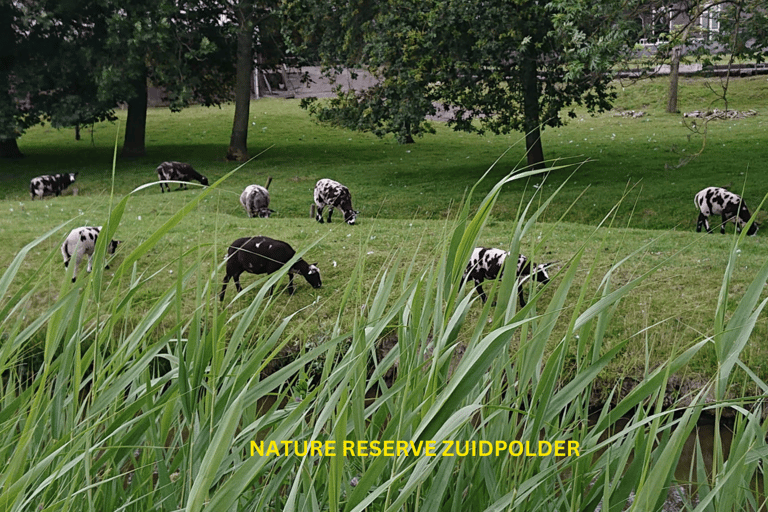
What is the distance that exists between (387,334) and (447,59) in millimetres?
15367

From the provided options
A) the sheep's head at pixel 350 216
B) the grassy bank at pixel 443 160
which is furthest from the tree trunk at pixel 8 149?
the sheep's head at pixel 350 216

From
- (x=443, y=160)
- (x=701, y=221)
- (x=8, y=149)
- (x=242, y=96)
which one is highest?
(x=242, y=96)

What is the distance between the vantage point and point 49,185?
1828 cm

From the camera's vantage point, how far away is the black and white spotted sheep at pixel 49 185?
1803 centimetres

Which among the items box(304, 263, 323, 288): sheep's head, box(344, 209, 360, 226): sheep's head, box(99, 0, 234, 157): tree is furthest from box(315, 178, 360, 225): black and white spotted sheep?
box(99, 0, 234, 157): tree

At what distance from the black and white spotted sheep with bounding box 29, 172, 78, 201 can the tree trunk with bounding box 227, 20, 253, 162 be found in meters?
5.92

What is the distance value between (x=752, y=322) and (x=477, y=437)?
738mm

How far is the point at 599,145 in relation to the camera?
23.1 meters

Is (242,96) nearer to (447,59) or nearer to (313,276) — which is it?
(447,59)

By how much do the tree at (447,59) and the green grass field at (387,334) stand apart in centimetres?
187

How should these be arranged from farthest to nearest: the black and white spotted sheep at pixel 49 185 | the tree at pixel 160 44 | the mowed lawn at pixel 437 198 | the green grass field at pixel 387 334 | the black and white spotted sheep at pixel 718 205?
the tree at pixel 160 44, the black and white spotted sheep at pixel 49 185, the black and white spotted sheep at pixel 718 205, the mowed lawn at pixel 437 198, the green grass field at pixel 387 334

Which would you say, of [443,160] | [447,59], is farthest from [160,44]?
[443,160]

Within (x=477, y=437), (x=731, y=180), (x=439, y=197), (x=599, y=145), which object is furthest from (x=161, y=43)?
(x=477, y=437)

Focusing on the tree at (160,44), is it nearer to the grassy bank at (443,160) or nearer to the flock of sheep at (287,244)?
the grassy bank at (443,160)
